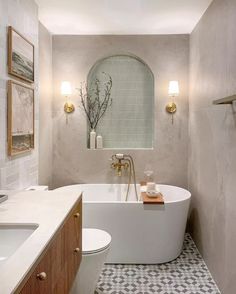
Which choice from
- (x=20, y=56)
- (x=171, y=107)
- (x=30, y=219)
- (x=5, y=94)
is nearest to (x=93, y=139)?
(x=171, y=107)

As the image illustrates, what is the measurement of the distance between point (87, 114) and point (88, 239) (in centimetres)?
193

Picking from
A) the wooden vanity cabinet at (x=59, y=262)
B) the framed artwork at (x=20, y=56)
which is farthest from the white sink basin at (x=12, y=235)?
the framed artwork at (x=20, y=56)

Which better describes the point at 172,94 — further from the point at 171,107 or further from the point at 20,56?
the point at 20,56

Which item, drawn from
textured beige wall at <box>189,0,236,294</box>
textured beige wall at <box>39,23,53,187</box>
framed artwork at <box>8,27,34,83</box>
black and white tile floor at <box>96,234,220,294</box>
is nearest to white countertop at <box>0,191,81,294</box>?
framed artwork at <box>8,27,34,83</box>

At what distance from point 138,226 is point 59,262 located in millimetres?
1610

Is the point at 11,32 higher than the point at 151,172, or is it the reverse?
the point at 11,32

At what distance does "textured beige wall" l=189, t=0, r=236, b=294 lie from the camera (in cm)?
218

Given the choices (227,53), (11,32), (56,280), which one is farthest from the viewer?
(227,53)

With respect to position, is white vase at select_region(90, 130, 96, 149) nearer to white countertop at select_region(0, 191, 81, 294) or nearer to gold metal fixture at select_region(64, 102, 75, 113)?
gold metal fixture at select_region(64, 102, 75, 113)

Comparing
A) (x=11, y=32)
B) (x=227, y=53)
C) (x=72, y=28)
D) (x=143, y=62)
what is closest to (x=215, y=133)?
(x=227, y=53)

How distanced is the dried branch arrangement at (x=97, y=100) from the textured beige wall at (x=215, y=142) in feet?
3.69

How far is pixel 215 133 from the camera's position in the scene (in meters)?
2.61

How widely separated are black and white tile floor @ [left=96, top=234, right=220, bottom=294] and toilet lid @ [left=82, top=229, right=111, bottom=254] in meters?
0.50

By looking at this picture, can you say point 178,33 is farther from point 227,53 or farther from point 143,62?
point 227,53
